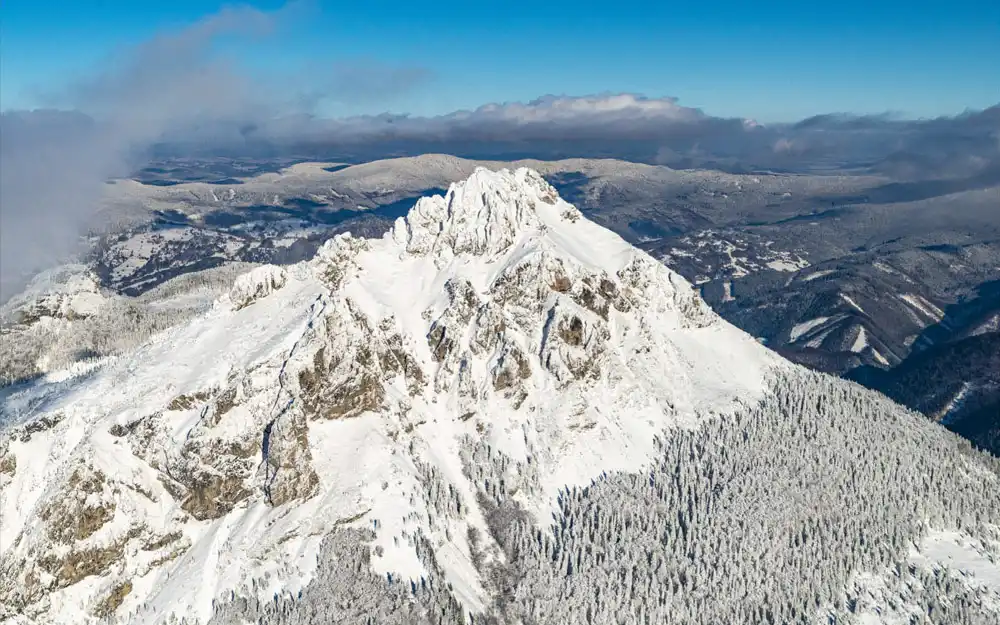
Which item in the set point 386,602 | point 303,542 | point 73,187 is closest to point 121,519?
point 303,542

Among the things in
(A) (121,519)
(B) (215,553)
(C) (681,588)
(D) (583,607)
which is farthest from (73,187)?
(C) (681,588)

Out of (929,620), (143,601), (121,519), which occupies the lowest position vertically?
(929,620)

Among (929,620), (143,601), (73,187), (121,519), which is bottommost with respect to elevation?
(929,620)

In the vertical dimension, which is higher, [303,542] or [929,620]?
[303,542]

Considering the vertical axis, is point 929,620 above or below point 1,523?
below

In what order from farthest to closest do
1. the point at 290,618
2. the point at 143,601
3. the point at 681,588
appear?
the point at 681,588, the point at 143,601, the point at 290,618

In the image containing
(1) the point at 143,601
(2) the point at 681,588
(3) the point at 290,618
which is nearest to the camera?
(3) the point at 290,618

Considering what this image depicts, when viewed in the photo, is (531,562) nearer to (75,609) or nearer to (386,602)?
(386,602)

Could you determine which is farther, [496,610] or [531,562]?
[531,562]

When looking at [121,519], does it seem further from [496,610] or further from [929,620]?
[929,620]
